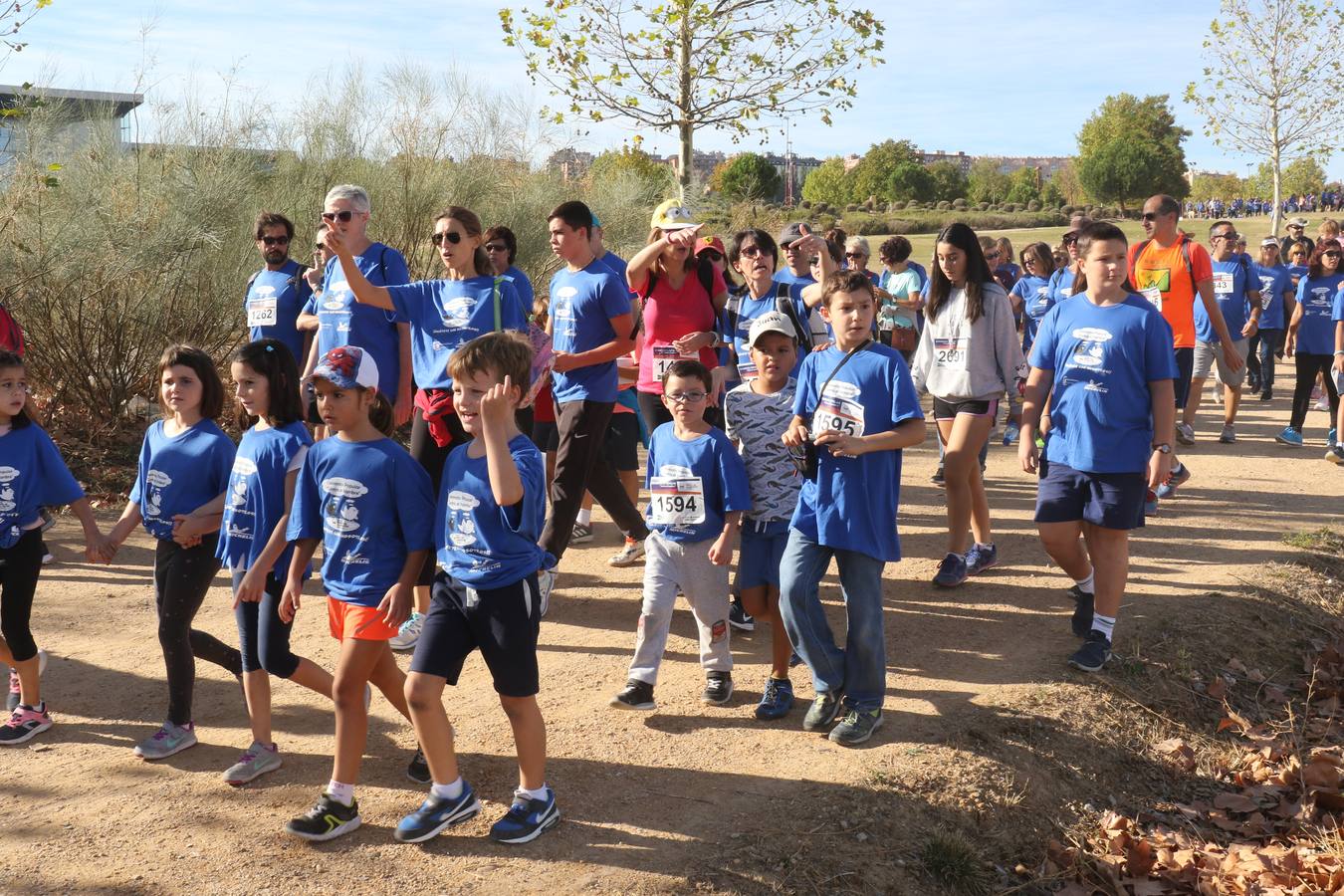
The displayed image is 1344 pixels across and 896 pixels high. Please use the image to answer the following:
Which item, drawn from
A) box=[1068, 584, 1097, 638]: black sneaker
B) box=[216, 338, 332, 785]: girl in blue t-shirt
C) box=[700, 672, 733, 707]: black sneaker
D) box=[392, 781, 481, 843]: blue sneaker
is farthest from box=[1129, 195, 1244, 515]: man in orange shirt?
box=[216, 338, 332, 785]: girl in blue t-shirt

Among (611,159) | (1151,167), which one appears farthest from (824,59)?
(1151,167)

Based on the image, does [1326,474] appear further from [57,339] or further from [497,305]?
[57,339]

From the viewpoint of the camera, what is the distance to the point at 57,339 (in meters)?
10.2

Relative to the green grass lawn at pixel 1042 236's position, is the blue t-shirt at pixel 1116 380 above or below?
below

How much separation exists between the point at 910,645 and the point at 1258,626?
7.27ft

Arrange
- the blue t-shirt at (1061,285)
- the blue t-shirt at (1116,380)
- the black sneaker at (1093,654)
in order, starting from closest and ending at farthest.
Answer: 1. the blue t-shirt at (1116,380)
2. the black sneaker at (1093,654)
3. the blue t-shirt at (1061,285)

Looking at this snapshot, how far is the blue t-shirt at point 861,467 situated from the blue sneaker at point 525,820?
152 cm

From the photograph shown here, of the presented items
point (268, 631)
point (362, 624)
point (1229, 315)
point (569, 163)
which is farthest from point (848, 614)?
point (569, 163)

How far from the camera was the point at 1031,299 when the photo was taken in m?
11.9

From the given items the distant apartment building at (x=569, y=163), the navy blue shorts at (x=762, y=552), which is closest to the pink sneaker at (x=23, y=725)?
the navy blue shorts at (x=762, y=552)

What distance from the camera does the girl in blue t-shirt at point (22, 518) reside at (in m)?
4.87

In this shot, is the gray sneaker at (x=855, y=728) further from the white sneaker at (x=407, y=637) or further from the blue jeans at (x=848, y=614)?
the white sneaker at (x=407, y=637)

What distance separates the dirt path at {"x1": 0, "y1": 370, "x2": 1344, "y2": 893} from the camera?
389 cm

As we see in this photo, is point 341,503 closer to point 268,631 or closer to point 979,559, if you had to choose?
point 268,631
